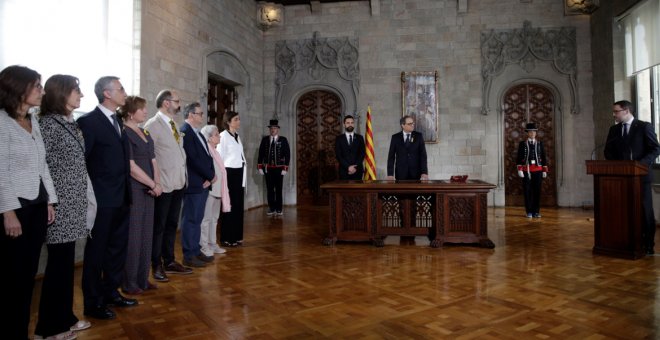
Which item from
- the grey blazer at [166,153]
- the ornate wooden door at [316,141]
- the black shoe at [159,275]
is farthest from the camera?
the ornate wooden door at [316,141]

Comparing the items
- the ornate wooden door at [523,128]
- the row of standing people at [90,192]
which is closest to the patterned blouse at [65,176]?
the row of standing people at [90,192]

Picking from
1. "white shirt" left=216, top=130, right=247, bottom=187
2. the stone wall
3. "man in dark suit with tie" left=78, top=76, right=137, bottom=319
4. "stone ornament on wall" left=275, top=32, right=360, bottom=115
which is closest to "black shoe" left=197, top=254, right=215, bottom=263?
"white shirt" left=216, top=130, right=247, bottom=187

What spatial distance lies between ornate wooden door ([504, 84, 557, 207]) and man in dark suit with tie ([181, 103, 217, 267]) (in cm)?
708

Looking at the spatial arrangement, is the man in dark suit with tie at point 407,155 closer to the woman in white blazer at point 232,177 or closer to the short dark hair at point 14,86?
the woman in white blazer at point 232,177

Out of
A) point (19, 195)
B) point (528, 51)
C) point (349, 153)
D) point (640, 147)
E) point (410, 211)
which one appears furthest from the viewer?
point (528, 51)

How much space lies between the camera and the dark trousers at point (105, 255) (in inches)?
110

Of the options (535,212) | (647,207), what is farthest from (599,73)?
(647,207)

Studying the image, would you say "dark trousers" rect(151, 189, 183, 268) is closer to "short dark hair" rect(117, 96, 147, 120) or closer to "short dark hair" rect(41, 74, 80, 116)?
"short dark hair" rect(117, 96, 147, 120)

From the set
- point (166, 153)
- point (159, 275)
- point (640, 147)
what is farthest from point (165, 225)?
point (640, 147)

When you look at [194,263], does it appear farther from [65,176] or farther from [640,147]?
[640,147]

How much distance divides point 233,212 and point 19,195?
317cm

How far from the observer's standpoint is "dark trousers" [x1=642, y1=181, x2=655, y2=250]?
4.54 meters

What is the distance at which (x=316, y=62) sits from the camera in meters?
9.91

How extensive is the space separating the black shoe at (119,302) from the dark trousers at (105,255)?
0.02 metres
